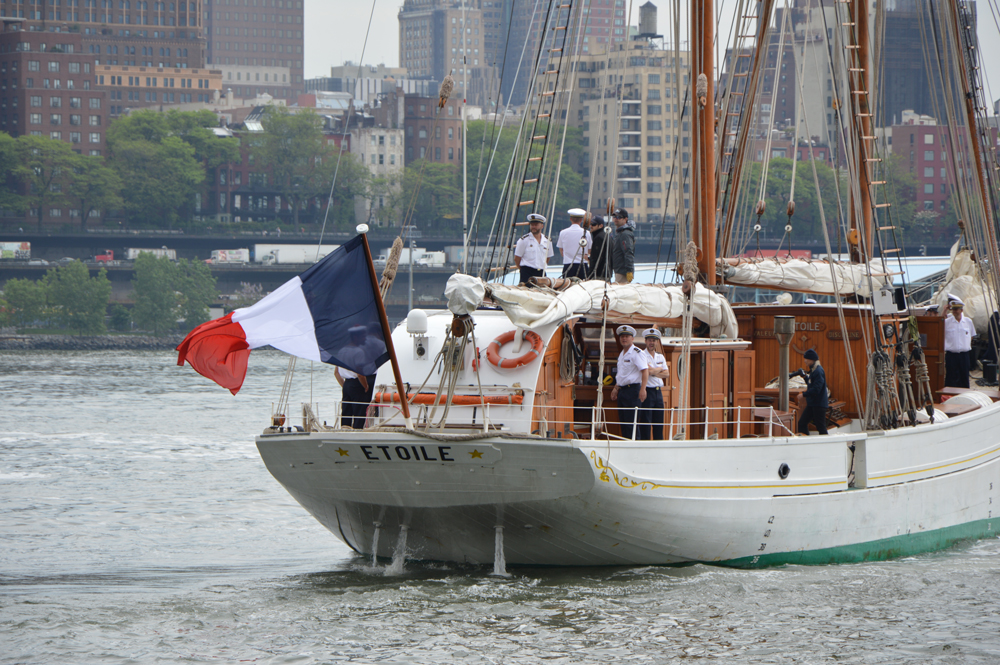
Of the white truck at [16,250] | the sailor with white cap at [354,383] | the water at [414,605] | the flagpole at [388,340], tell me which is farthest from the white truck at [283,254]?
the flagpole at [388,340]

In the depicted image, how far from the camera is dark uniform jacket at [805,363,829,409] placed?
19.2 m

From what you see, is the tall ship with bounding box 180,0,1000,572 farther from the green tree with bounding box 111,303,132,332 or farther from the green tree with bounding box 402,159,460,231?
the green tree with bounding box 402,159,460,231

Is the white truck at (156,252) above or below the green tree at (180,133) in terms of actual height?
below

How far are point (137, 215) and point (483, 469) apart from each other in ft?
479

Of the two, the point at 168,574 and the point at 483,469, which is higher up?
the point at 483,469

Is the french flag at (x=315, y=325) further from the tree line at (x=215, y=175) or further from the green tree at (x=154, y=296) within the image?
the tree line at (x=215, y=175)

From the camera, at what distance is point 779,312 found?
22.4 meters

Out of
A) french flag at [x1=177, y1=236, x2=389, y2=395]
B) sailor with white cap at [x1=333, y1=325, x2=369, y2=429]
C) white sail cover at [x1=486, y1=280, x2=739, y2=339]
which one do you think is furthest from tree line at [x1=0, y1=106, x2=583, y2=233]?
french flag at [x1=177, y1=236, x2=389, y2=395]

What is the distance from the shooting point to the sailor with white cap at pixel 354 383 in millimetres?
15844

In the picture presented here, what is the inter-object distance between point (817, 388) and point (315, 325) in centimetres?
759

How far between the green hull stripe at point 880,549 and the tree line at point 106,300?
102 m

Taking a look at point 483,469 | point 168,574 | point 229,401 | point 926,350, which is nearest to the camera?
point 483,469

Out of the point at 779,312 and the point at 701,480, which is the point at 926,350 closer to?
the point at 779,312

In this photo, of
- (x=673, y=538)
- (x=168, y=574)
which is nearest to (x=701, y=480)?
(x=673, y=538)
